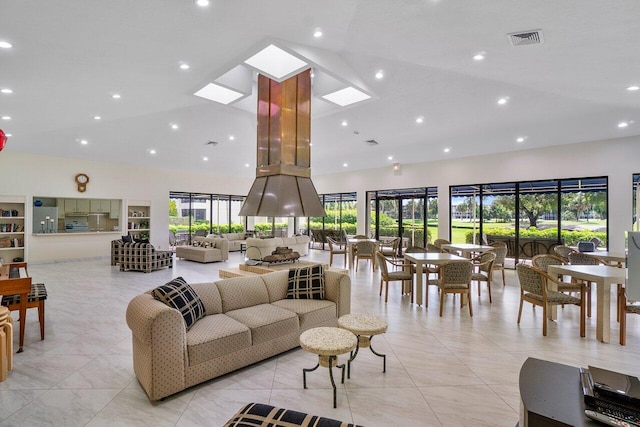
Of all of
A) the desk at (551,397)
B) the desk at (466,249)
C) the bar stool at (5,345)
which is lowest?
the bar stool at (5,345)

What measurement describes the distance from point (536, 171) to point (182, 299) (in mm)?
8930

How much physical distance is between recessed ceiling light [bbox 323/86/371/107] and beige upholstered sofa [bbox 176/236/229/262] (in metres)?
6.21

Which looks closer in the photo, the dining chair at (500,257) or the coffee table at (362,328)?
the coffee table at (362,328)

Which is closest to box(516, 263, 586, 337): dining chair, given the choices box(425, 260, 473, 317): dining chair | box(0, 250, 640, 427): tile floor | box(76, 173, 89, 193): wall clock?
box(0, 250, 640, 427): tile floor

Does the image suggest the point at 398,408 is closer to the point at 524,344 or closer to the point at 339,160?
the point at 524,344

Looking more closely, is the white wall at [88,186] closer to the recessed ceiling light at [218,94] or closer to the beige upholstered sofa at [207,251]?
the beige upholstered sofa at [207,251]

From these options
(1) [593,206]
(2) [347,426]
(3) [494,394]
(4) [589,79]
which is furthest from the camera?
(1) [593,206]

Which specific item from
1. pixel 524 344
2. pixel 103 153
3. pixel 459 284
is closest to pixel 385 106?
pixel 459 284

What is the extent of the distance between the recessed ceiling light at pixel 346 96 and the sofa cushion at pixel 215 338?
4.02m

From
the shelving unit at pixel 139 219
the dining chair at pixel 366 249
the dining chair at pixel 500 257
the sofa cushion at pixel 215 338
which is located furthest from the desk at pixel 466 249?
the shelving unit at pixel 139 219

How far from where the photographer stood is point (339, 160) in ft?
34.6

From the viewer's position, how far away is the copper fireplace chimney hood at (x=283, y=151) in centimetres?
489

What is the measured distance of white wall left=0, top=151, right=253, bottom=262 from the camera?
28.3ft

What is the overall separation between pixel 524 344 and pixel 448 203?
6.63 metres
